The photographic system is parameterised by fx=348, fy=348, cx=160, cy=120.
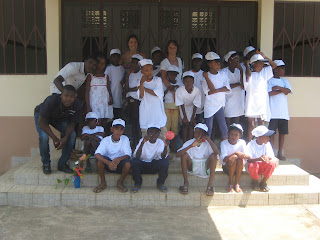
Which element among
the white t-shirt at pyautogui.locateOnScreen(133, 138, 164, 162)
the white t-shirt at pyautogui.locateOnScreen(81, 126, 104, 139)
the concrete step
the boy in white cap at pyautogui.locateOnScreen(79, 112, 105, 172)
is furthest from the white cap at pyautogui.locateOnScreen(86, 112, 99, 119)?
the concrete step

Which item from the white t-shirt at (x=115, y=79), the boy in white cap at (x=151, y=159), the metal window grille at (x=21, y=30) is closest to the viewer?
the boy in white cap at (x=151, y=159)

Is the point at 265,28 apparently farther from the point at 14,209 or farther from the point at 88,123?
the point at 14,209

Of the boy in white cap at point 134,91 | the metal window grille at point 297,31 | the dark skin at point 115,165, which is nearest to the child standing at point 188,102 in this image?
the boy in white cap at point 134,91

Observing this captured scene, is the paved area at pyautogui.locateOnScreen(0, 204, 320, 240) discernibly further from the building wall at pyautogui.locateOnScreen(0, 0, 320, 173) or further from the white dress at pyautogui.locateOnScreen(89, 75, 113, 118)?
the building wall at pyautogui.locateOnScreen(0, 0, 320, 173)

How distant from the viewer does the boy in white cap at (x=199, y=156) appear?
4.39 m

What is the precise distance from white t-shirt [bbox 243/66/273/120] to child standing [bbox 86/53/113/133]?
2.05 meters

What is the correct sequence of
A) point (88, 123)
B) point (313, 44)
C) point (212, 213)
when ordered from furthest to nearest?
point (313, 44)
point (88, 123)
point (212, 213)

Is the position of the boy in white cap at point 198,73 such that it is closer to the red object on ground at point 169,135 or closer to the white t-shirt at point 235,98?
the white t-shirt at point 235,98

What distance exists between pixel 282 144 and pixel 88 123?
3.08m

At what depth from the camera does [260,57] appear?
491 cm

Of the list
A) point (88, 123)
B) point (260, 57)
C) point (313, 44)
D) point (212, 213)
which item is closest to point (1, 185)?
point (88, 123)

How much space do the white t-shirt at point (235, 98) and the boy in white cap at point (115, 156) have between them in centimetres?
174

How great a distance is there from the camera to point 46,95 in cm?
574

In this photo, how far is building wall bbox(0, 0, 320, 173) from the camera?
570 centimetres
